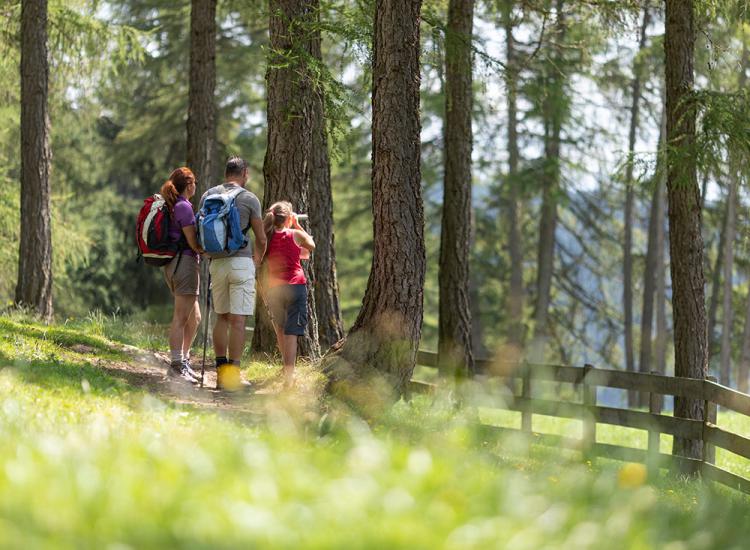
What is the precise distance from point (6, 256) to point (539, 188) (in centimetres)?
1435

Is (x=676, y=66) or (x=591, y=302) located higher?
(x=676, y=66)

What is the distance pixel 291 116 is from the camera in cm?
1107

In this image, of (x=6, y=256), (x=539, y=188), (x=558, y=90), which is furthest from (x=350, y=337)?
(x=539, y=188)

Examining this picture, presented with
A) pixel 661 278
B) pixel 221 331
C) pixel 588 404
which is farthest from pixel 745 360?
pixel 221 331

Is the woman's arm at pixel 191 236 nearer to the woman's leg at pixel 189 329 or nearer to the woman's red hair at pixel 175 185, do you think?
the woman's red hair at pixel 175 185

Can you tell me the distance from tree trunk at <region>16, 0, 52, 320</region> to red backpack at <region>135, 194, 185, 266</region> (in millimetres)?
5686

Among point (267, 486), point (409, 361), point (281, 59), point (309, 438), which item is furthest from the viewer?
point (281, 59)

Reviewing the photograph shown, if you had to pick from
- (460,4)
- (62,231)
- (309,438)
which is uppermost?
(460,4)

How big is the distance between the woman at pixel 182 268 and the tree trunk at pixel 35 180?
5.34 m

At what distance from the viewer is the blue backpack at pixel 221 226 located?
8.96 meters

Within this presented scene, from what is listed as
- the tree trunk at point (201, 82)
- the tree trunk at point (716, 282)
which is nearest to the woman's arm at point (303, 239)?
the tree trunk at point (201, 82)

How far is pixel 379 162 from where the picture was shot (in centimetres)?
955

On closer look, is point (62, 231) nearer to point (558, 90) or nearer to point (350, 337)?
point (558, 90)

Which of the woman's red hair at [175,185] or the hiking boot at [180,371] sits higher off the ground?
the woman's red hair at [175,185]
